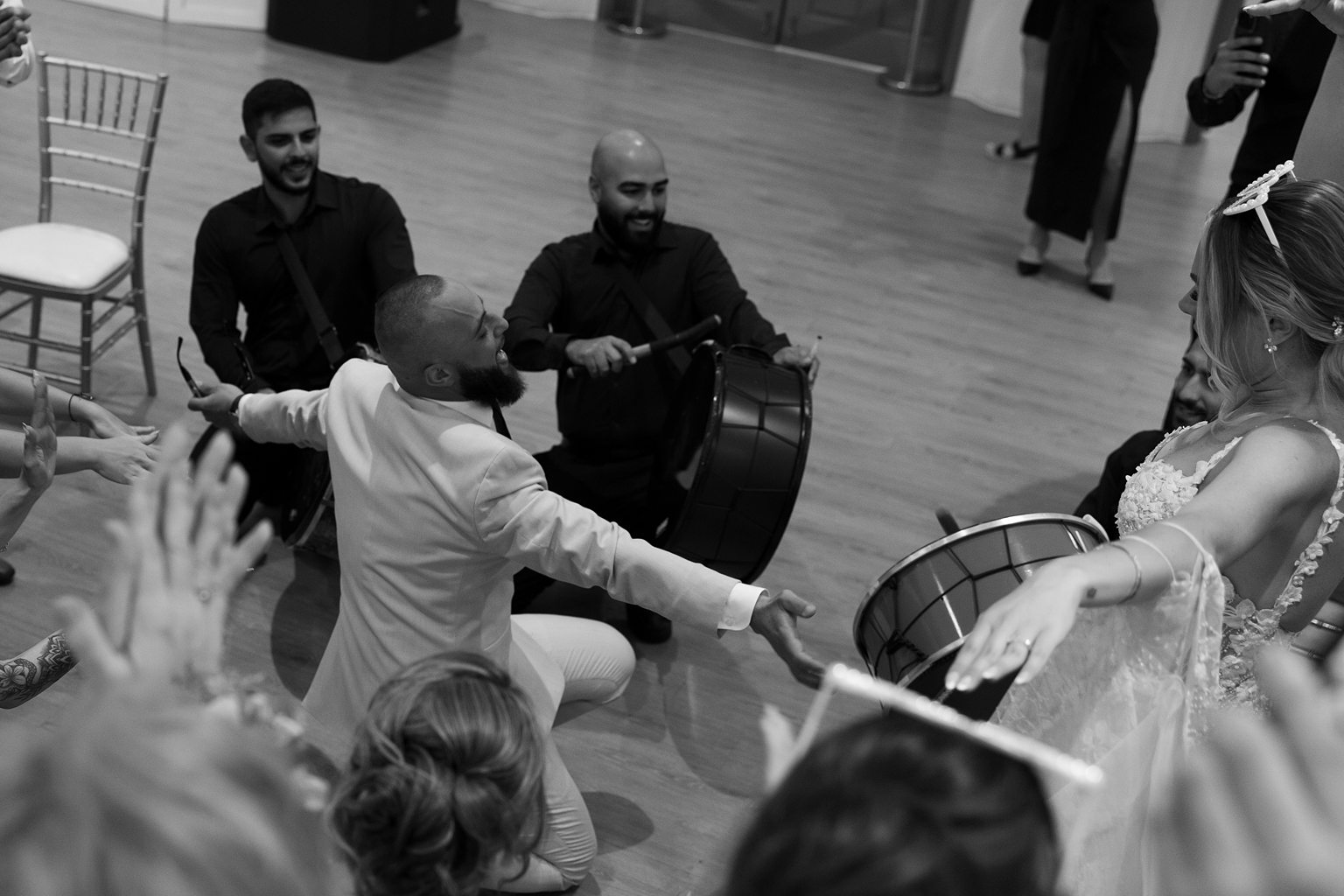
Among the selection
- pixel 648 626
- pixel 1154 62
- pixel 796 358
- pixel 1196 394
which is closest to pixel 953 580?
pixel 796 358

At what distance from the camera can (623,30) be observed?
9023mm

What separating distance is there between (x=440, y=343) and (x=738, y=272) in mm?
3352

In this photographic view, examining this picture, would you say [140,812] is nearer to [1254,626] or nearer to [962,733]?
[962,733]

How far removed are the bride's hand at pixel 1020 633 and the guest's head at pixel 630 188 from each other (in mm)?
2250

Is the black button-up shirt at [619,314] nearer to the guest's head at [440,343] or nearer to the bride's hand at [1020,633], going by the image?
the guest's head at [440,343]

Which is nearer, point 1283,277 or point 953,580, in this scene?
point 1283,277

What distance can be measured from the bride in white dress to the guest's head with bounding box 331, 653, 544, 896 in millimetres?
518

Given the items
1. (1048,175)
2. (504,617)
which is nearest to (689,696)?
(504,617)

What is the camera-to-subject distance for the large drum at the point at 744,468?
9.68 ft

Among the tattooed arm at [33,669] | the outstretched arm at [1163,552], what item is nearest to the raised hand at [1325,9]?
the outstretched arm at [1163,552]

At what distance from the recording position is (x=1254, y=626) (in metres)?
2.09

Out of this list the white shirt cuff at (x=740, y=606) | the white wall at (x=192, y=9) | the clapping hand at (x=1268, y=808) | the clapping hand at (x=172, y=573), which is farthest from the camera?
the white wall at (x=192, y=9)

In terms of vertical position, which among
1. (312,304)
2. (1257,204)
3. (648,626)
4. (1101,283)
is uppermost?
(1257,204)

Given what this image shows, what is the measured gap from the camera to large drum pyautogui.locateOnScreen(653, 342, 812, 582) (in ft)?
9.68
